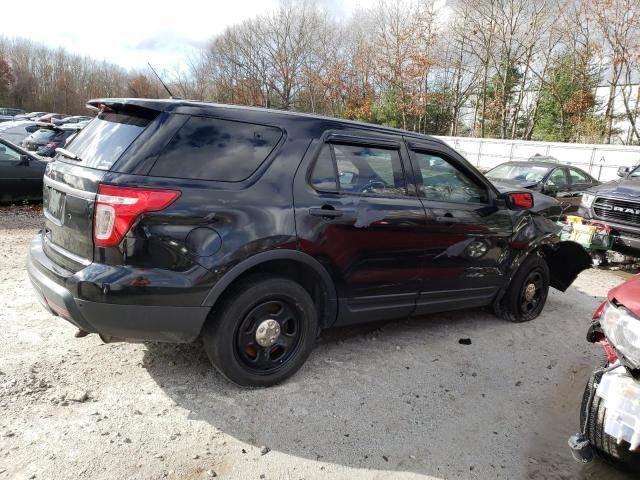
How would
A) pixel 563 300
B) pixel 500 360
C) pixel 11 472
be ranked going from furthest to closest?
1. pixel 563 300
2. pixel 500 360
3. pixel 11 472

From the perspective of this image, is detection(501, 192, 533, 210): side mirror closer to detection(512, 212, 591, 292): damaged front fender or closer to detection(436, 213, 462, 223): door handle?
detection(512, 212, 591, 292): damaged front fender

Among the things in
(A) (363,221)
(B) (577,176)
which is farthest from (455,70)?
(A) (363,221)

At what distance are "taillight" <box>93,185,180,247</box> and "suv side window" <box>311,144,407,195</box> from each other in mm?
1085

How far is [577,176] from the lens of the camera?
12.1m

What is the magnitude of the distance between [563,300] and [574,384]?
2.48 metres

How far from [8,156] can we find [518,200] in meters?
8.86

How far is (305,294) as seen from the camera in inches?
131

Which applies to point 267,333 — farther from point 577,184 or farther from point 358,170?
point 577,184

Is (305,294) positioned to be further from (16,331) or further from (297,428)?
(16,331)

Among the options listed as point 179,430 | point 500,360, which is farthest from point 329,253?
point 500,360

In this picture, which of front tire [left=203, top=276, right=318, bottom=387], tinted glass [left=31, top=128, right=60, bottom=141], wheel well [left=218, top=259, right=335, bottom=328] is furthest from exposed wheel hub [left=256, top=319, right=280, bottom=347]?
tinted glass [left=31, top=128, right=60, bottom=141]

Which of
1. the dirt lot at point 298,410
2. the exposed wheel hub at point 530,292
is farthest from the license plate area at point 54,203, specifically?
the exposed wheel hub at point 530,292

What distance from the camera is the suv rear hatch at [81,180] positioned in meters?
2.82

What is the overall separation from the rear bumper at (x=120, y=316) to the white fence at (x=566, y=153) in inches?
742
